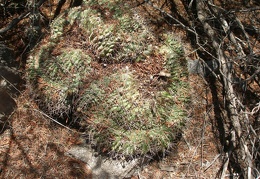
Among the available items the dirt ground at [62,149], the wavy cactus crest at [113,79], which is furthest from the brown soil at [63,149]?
the wavy cactus crest at [113,79]

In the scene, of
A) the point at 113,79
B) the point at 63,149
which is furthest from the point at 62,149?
the point at 113,79

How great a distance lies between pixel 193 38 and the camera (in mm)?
4258

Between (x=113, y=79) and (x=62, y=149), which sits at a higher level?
(x=113, y=79)

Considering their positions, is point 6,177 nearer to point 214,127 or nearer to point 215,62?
point 214,127

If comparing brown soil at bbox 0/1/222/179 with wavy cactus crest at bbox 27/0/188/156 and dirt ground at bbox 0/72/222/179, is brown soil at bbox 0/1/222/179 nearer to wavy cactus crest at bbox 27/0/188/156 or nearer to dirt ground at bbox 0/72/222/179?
dirt ground at bbox 0/72/222/179

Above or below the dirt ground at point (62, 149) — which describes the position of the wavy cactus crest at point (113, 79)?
above

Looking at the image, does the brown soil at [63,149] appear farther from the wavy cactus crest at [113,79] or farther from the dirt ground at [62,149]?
the wavy cactus crest at [113,79]

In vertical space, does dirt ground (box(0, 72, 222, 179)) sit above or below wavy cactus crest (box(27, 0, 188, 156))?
below

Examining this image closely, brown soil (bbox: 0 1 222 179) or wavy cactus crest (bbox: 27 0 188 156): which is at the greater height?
wavy cactus crest (bbox: 27 0 188 156)

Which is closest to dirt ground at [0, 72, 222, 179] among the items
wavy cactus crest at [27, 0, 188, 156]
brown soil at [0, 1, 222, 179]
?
brown soil at [0, 1, 222, 179]

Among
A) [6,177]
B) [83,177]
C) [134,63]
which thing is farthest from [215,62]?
[6,177]

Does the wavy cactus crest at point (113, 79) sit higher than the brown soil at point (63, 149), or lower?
higher

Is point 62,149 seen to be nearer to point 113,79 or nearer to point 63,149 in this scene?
point 63,149

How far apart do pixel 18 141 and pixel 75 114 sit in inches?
31.0
